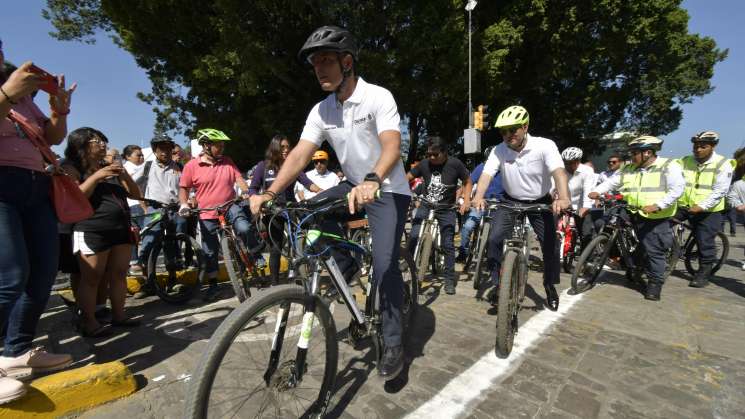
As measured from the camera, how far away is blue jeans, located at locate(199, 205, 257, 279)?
15.7ft

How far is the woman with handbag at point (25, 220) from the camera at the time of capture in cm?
218

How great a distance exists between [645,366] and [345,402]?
2.44m

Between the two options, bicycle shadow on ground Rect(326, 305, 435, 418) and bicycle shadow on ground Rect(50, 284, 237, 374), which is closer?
bicycle shadow on ground Rect(326, 305, 435, 418)

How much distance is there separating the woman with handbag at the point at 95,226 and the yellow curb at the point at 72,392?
4.16 feet

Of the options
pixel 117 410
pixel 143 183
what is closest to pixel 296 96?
pixel 143 183

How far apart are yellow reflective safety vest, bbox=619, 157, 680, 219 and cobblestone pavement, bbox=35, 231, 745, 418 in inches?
47.3

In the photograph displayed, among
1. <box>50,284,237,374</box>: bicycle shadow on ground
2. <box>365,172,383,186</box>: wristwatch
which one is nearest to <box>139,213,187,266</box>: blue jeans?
<box>50,284,237,374</box>: bicycle shadow on ground

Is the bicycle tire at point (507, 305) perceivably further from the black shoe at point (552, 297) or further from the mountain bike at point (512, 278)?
the black shoe at point (552, 297)

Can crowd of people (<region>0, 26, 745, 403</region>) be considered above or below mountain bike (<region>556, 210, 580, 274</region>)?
above

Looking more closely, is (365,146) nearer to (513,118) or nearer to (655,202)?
(513,118)

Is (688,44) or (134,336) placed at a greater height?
(688,44)

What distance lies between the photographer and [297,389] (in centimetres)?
213

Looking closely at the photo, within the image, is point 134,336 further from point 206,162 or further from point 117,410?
point 206,162

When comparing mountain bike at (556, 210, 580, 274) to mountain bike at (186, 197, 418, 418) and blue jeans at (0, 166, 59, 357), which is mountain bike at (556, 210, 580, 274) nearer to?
mountain bike at (186, 197, 418, 418)
